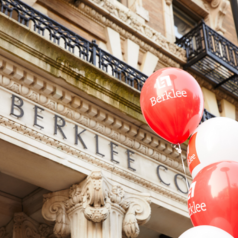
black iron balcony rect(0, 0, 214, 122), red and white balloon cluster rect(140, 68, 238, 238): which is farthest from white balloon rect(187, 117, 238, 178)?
black iron balcony rect(0, 0, 214, 122)

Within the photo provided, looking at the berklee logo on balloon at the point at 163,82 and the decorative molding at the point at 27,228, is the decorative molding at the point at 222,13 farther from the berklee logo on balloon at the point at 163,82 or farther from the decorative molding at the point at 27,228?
the berklee logo on balloon at the point at 163,82

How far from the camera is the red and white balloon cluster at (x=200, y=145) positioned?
432 cm

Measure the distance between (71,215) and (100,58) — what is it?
3.41m

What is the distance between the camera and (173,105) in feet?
18.7

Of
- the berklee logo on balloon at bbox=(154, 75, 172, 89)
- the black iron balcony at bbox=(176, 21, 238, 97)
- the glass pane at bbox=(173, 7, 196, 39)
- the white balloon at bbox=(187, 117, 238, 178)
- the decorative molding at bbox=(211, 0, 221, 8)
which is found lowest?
the white balloon at bbox=(187, 117, 238, 178)

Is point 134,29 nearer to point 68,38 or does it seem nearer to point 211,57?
point 211,57

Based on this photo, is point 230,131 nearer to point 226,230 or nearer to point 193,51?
point 226,230

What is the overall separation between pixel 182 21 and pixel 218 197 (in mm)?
12512

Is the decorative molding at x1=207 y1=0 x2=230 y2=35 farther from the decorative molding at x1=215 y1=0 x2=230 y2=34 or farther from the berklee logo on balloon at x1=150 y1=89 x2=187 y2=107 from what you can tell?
the berklee logo on balloon at x1=150 y1=89 x2=187 y2=107

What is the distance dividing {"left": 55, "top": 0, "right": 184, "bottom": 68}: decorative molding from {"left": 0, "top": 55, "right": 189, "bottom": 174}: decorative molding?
4.32 meters

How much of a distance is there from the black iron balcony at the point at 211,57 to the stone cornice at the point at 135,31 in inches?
14.4

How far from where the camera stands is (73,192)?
26.2ft

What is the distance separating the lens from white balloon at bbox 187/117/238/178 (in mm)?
5059

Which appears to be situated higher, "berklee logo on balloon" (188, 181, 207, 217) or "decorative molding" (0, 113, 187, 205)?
"decorative molding" (0, 113, 187, 205)
